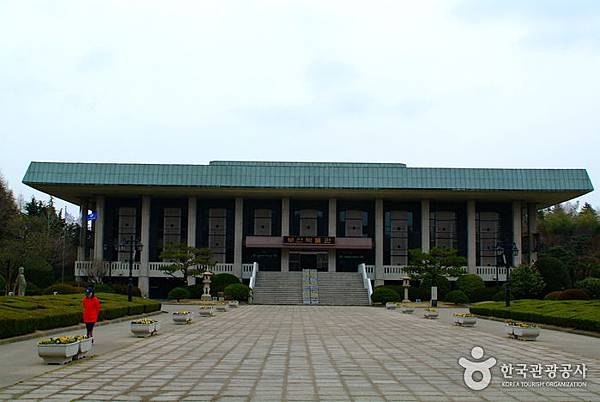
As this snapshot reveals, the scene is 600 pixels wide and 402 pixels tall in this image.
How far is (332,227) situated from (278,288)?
912 centimetres

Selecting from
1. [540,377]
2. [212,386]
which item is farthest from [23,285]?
[540,377]

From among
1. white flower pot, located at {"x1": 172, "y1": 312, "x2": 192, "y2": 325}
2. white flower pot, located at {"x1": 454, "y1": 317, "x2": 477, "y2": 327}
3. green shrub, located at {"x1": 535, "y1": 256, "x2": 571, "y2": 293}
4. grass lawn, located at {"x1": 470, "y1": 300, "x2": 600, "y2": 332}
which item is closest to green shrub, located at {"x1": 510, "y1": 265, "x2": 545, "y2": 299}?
green shrub, located at {"x1": 535, "y1": 256, "x2": 571, "y2": 293}

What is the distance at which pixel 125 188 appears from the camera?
2079 inches

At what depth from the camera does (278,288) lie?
48906 millimetres

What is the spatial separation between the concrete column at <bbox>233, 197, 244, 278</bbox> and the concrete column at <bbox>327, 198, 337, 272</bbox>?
7.30m

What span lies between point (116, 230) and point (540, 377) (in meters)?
49.1

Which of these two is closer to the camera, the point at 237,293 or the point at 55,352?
the point at 55,352

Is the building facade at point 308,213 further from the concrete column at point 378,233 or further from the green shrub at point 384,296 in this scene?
the green shrub at point 384,296

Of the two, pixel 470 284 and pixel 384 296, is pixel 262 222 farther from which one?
pixel 470 284

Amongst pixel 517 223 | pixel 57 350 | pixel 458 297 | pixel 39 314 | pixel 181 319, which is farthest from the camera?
pixel 517 223

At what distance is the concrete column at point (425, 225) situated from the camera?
182 feet

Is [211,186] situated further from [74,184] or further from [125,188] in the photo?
[74,184]

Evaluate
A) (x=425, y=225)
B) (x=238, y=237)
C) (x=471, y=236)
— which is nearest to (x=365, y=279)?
(x=425, y=225)

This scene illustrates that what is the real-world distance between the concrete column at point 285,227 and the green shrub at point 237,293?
11469 mm
